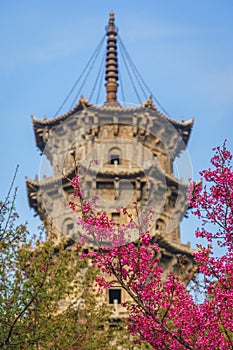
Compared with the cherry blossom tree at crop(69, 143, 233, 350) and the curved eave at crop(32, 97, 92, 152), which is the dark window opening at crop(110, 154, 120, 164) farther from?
the cherry blossom tree at crop(69, 143, 233, 350)

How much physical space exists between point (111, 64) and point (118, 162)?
8.64 m

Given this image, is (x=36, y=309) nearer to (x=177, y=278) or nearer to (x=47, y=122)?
(x=177, y=278)

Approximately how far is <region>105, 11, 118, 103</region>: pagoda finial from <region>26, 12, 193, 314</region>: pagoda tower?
0.50 metres

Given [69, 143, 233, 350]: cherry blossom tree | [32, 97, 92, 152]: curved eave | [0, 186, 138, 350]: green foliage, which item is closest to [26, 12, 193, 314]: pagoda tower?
[32, 97, 92, 152]: curved eave

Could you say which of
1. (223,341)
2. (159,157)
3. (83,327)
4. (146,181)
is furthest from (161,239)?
(223,341)

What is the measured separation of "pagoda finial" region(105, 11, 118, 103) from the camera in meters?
43.2

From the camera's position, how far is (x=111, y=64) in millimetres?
45062

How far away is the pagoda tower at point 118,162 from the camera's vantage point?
123 feet

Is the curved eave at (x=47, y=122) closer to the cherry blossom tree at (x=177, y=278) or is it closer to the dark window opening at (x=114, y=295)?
the dark window opening at (x=114, y=295)

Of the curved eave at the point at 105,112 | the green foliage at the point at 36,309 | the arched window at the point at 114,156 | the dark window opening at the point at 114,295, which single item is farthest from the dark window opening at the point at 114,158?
the green foliage at the point at 36,309

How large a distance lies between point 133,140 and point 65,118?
4.32 metres

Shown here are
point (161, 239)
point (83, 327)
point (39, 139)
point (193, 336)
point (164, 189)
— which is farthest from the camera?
point (39, 139)

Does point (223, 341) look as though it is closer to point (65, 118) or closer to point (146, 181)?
point (146, 181)

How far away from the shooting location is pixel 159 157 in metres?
40.2
